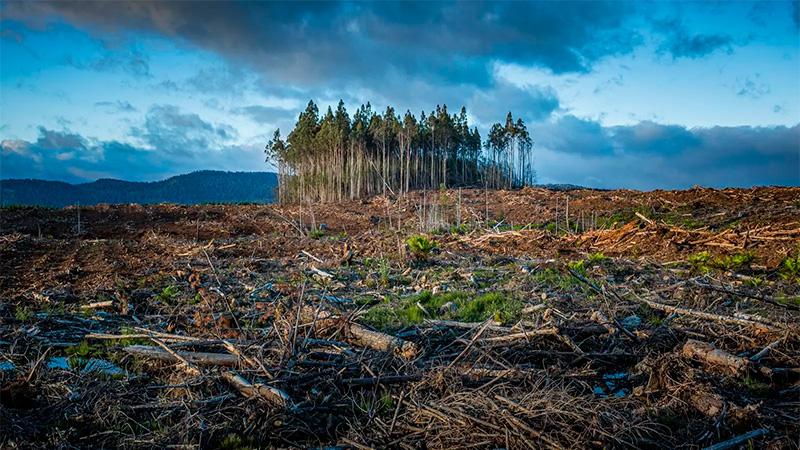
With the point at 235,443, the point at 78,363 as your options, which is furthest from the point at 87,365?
the point at 235,443

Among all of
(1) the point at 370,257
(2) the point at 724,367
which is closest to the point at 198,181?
(1) the point at 370,257

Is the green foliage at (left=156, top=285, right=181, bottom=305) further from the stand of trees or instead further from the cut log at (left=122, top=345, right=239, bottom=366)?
the stand of trees

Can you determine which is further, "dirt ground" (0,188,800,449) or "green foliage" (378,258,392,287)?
"green foliage" (378,258,392,287)

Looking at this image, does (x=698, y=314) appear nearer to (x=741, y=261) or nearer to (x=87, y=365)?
(x=741, y=261)

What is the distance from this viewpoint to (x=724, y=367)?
11.6 ft

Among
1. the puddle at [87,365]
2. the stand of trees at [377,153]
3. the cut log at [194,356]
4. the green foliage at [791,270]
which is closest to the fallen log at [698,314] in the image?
the green foliage at [791,270]

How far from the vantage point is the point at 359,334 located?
14.0 feet

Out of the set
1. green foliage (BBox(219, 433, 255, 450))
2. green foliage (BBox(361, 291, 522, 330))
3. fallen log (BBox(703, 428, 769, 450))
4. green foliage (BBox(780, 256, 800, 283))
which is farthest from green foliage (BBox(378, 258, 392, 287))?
green foliage (BBox(780, 256, 800, 283))

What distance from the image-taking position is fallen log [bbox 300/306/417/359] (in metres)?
3.90

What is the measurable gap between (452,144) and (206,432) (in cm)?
5151

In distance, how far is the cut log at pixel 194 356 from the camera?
360cm

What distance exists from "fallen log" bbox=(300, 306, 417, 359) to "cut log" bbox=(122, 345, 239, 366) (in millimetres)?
775

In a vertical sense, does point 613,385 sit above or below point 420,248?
below

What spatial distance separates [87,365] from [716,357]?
5.42m
